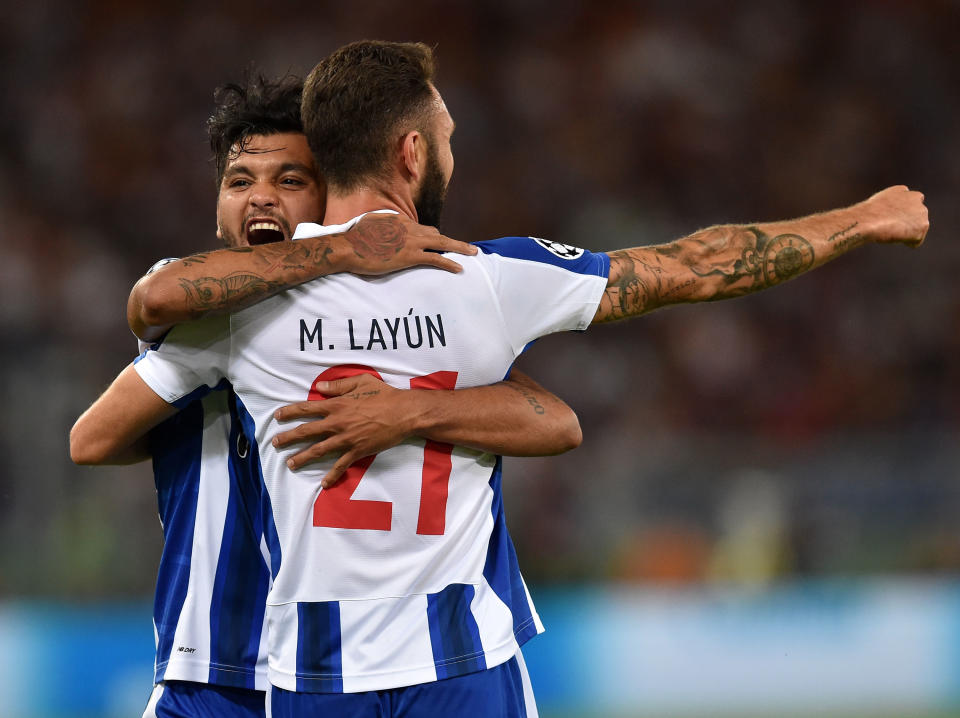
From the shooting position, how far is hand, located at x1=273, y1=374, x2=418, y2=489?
7.23 feet

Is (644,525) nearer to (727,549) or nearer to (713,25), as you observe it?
(727,549)

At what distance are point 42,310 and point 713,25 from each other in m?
7.38

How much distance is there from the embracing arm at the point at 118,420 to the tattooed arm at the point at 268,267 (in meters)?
0.16

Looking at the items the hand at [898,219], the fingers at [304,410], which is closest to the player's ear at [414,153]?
the fingers at [304,410]

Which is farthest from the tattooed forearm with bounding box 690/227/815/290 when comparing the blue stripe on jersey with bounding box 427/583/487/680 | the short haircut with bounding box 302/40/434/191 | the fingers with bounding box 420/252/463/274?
the blue stripe on jersey with bounding box 427/583/487/680

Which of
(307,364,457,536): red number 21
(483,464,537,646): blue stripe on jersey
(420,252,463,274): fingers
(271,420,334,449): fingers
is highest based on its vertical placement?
(420,252,463,274): fingers

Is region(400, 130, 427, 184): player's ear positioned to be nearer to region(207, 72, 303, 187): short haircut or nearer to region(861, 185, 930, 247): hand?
region(207, 72, 303, 187): short haircut

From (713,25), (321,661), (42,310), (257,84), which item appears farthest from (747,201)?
(321,661)

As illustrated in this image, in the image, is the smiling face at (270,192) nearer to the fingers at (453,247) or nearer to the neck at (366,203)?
the neck at (366,203)

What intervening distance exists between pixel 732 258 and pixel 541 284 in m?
0.45

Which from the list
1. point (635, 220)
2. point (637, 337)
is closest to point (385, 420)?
point (637, 337)

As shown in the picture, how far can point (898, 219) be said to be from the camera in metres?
2.57

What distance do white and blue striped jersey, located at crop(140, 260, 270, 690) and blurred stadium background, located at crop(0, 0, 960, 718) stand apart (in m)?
4.06

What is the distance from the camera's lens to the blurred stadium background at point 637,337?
21.9 ft
